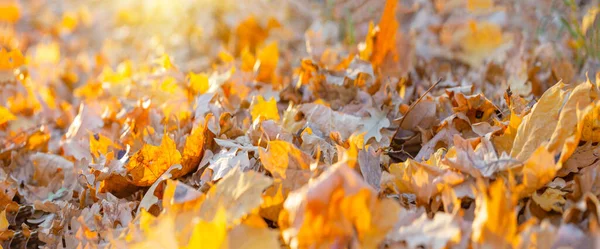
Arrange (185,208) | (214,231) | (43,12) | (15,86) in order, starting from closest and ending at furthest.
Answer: (214,231) → (185,208) → (15,86) → (43,12)

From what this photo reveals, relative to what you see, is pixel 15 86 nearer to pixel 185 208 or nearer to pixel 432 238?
pixel 185 208

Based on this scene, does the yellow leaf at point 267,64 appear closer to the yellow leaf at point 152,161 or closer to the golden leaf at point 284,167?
the yellow leaf at point 152,161

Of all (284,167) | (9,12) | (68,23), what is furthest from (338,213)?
(9,12)

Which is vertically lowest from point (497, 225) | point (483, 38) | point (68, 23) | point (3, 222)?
point (68, 23)

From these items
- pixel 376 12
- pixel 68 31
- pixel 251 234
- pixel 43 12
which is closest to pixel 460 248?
pixel 251 234

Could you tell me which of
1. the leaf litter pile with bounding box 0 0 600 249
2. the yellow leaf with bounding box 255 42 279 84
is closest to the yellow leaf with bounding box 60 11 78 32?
the leaf litter pile with bounding box 0 0 600 249

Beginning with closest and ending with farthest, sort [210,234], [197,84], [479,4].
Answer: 1. [210,234]
2. [197,84]
3. [479,4]

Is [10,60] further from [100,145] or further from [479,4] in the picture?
[479,4]
